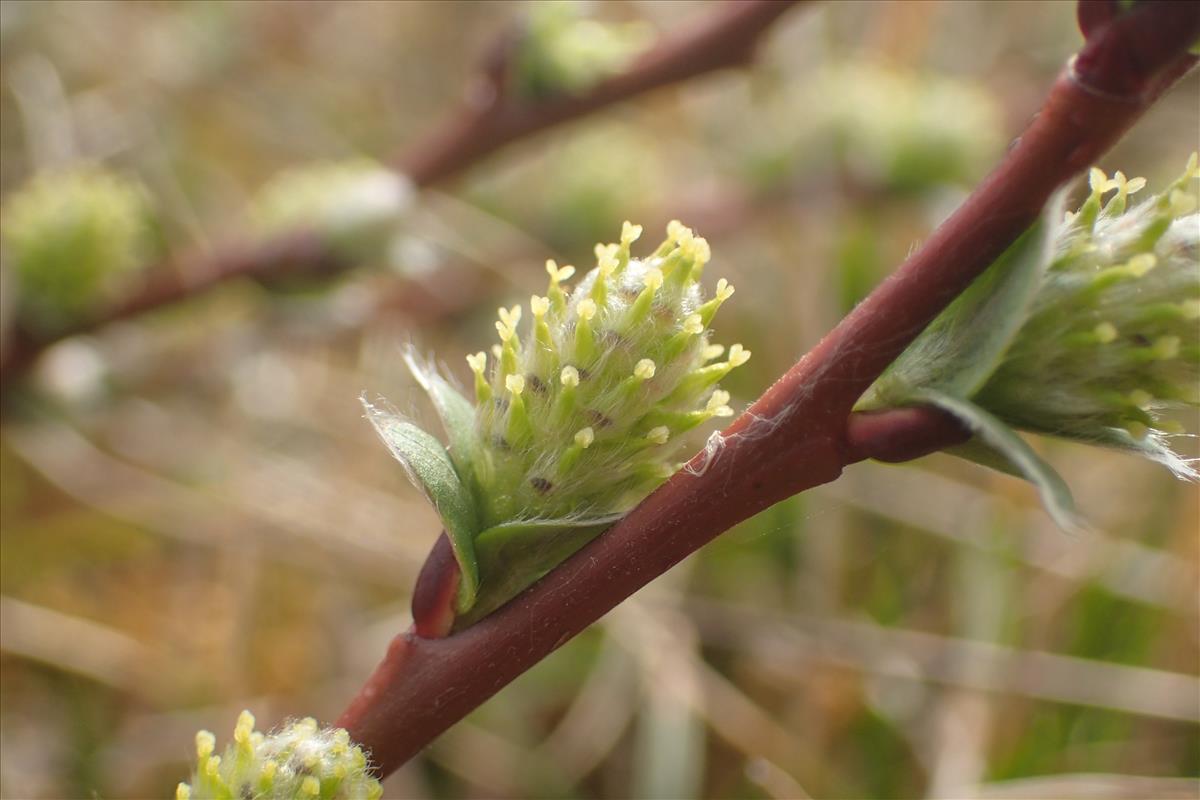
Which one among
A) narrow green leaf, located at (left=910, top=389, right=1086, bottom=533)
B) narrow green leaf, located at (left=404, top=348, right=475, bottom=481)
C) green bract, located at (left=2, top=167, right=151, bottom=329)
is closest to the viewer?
narrow green leaf, located at (left=910, top=389, right=1086, bottom=533)

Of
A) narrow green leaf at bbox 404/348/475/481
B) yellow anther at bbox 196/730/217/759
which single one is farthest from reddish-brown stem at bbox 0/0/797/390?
yellow anther at bbox 196/730/217/759

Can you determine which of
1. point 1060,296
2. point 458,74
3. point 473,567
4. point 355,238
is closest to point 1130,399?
point 1060,296

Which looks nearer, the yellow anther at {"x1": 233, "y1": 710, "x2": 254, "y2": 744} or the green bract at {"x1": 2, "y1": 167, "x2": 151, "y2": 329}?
the yellow anther at {"x1": 233, "y1": 710, "x2": 254, "y2": 744}

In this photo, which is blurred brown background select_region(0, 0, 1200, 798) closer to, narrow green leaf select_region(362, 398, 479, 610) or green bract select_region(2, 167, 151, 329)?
green bract select_region(2, 167, 151, 329)

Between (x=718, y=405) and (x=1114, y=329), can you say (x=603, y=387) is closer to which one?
(x=718, y=405)

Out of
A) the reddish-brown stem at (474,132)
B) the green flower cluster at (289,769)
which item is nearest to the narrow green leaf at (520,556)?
the green flower cluster at (289,769)

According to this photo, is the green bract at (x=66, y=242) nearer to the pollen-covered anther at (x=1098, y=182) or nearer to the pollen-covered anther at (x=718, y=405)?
the pollen-covered anther at (x=718, y=405)
